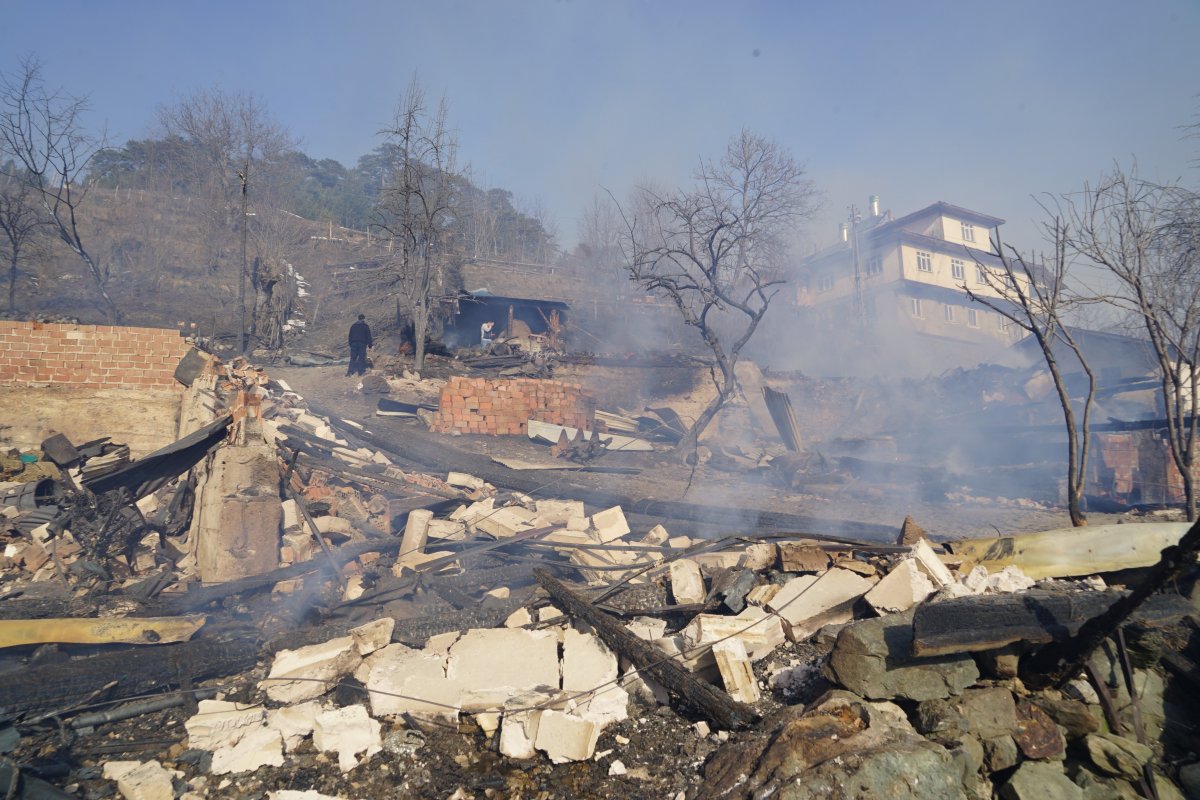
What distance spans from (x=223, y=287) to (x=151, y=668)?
23074mm

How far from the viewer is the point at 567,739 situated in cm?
386

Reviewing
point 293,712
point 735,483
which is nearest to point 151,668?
point 293,712

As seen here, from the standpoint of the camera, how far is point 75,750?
3822mm

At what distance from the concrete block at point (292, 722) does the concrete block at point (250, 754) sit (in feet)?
0.27

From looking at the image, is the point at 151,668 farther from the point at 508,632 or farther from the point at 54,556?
the point at 54,556

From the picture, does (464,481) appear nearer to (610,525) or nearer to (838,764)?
(610,525)

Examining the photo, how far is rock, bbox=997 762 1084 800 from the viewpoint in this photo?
3154 mm

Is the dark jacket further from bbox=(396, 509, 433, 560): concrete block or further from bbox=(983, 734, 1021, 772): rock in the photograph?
bbox=(983, 734, 1021, 772): rock

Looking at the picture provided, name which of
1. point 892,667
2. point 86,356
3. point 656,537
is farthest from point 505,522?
point 86,356

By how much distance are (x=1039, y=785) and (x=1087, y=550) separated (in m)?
A: 2.19

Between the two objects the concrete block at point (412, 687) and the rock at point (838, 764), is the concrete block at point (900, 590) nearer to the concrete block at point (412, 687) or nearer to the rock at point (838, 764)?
the rock at point (838, 764)

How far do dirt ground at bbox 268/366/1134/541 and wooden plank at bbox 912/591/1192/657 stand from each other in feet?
15.2

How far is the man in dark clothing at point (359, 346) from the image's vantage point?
15172 mm

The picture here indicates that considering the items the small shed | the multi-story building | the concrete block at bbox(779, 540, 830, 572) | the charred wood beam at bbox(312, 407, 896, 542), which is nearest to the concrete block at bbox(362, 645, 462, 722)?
the concrete block at bbox(779, 540, 830, 572)
